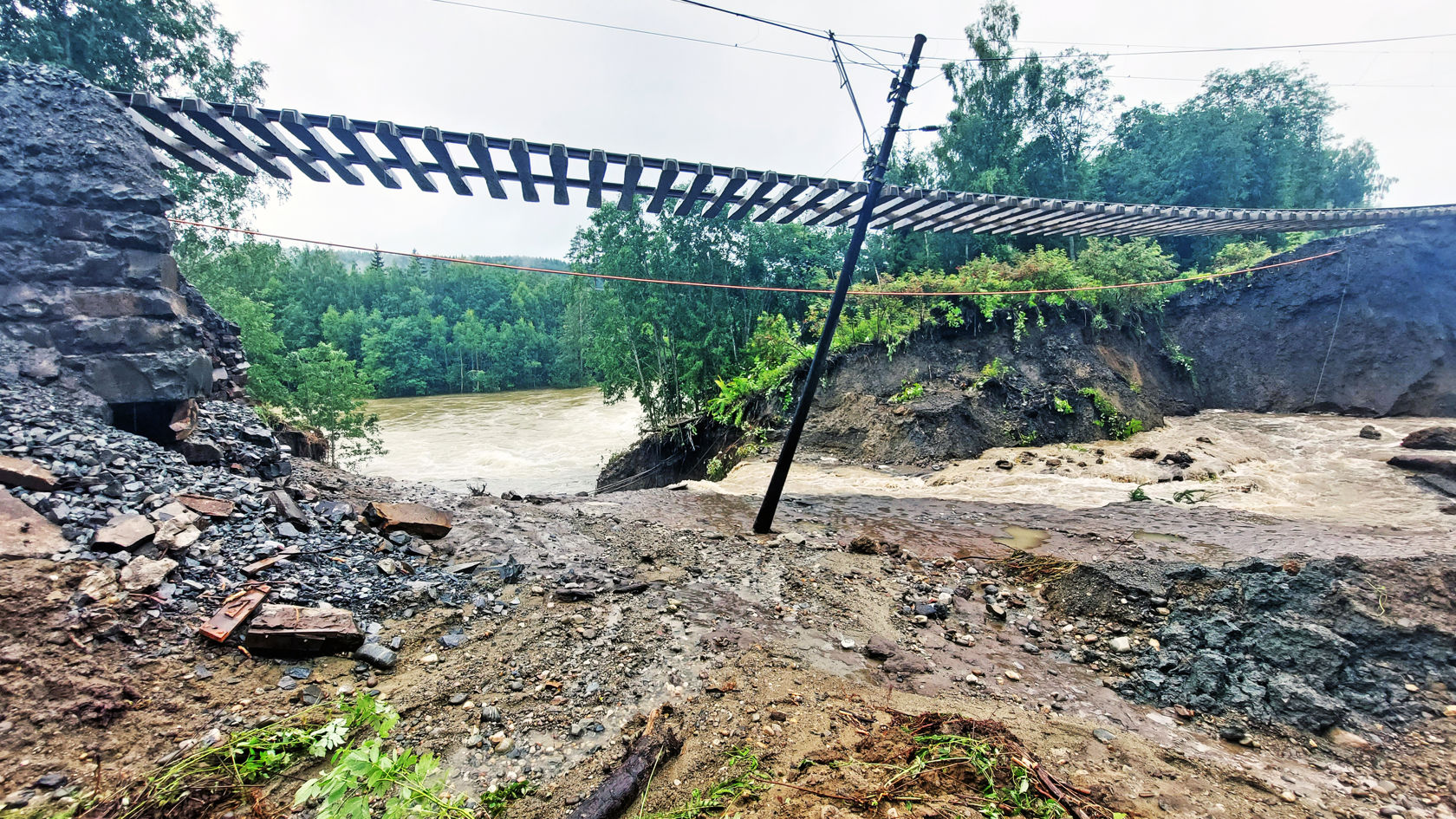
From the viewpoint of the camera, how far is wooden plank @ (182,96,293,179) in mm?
4363

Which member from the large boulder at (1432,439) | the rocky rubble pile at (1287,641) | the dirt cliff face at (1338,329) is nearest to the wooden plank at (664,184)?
the rocky rubble pile at (1287,641)

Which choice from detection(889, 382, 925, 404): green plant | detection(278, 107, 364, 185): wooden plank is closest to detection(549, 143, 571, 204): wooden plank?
detection(278, 107, 364, 185): wooden plank

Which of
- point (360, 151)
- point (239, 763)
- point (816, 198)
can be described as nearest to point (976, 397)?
Result: point (816, 198)

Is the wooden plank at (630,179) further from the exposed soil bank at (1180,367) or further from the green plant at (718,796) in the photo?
the exposed soil bank at (1180,367)

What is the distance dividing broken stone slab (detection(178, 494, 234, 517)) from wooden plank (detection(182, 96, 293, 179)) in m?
3.07

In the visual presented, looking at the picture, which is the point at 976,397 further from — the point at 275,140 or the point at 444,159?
the point at 275,140

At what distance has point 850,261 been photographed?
5504 millimetres

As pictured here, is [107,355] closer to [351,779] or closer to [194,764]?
[194,764]

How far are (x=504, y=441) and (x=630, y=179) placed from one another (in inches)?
820

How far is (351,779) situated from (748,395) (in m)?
11.5

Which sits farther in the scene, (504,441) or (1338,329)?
(504,441)

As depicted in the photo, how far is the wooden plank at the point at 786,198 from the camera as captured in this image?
5750 millimetres

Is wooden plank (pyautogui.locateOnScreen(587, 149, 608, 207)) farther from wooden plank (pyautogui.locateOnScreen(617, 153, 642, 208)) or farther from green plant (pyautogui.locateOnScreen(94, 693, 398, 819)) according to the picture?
green plant (pyautogui.locateOnScreen(94, 693, 398, 819))

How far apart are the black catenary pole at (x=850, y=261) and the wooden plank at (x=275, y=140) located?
5.06m
